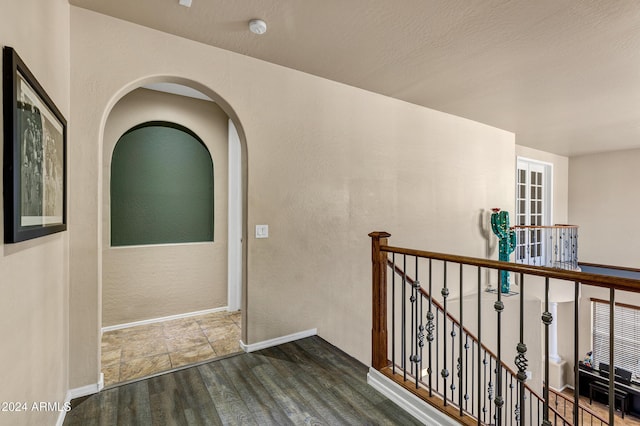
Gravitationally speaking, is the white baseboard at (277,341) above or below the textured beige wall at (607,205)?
below

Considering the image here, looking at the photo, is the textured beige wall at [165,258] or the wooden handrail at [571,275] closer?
the wooden handrail at [571,275]

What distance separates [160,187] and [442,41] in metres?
3.34

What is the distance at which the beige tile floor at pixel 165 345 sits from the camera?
2.66 metres

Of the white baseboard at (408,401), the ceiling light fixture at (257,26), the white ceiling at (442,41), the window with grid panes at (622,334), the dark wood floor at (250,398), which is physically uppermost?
the white ceiling at (442,41)

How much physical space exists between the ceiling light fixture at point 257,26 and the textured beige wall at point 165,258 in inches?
74.2

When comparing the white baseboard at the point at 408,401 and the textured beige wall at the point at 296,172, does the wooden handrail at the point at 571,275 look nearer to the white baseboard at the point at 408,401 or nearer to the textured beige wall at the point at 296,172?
the white baseboard at the point at 408,401

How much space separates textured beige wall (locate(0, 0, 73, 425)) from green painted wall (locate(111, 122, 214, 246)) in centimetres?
166

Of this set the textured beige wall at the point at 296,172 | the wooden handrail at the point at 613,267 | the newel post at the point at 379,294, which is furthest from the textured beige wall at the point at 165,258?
the wooden handrail at the point at 613,267

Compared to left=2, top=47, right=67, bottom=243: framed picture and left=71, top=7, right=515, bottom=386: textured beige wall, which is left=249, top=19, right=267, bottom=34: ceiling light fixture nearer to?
left=71, top=7, right=515, bottom=386: textured beige wall

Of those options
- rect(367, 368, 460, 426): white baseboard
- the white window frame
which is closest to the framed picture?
rect(367, 368, 460, 426): white baseboard

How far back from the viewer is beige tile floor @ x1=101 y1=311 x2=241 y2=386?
8.73ft

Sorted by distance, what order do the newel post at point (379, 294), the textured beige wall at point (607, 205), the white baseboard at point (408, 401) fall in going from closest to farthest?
the white baseboard at point (408, 401) → the newel post at point (379, 294) → the textured beige wall at point (607, 205)

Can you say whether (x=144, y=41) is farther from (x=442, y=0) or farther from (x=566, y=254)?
(x=566, y=254)

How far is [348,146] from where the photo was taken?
3496 mm
